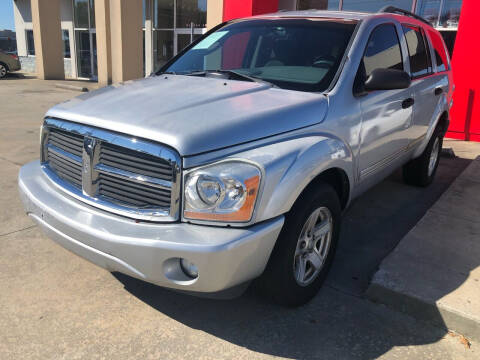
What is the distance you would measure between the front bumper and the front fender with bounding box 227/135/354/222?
97 millimetres

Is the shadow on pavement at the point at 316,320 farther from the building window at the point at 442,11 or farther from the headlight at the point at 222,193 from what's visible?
the building window at the point at 442,11

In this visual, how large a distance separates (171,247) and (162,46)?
659 inches

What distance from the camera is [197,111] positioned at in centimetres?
251

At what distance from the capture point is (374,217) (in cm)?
452

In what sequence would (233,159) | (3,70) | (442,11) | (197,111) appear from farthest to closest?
1. (3,70)
2. (442,11)
3. (197,111)
4. (233,159)

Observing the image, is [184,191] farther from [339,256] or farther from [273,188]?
[339,256]

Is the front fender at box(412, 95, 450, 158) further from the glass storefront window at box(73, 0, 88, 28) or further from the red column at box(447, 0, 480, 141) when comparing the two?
the glass storefront window at box(73, 0, 88, 28)

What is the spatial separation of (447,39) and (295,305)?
8.01 meters

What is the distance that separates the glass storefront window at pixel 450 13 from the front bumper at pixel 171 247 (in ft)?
27.1

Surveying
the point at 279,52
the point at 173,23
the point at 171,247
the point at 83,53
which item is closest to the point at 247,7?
the point at 279,52

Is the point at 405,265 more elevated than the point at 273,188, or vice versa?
the point at 273,188

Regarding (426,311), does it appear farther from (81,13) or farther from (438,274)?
(81,13)

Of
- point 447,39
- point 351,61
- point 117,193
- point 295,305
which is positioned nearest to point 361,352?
point 295,305

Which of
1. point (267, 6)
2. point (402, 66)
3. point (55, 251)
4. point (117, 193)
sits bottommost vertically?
point (55, 251)
